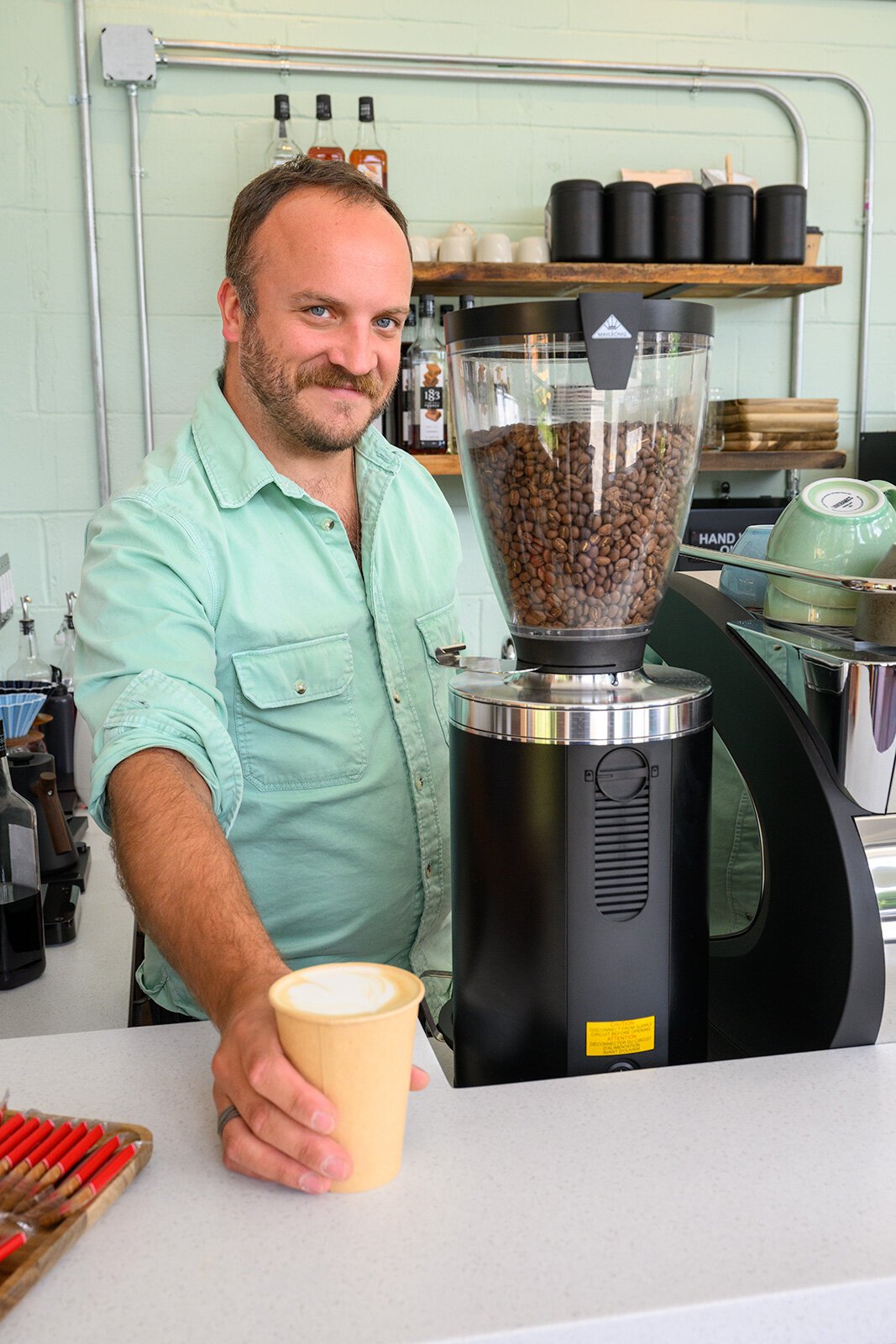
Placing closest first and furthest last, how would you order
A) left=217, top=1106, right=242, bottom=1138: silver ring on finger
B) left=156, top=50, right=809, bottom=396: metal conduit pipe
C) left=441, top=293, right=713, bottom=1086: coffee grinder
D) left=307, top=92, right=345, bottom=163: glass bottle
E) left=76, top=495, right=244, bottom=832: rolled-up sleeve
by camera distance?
left=217, top=1106, right=242, bottom=1138: silver ring on finger
left=441, top=293, right=713, bottom=1086: coffee grinder
left=76, top=495, right=244, bottom=832: rolled-up sleeve
left=307, top=92, right=345, bottom=163: glass bottle
left=156, top=50, right=809, bottom=396: metal conduit pipe

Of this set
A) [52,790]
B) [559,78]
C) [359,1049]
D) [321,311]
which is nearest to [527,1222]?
[359,1049]

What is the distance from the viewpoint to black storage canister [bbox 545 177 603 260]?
2.38 m

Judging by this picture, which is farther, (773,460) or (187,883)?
(773,460)

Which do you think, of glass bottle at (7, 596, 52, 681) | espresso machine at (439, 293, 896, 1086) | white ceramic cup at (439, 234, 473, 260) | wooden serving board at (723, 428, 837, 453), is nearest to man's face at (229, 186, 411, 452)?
espresso machine at (439, 293, 896, 1086)

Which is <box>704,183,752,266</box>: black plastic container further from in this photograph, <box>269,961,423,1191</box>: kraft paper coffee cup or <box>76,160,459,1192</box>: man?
<box>269,961,423,1191</box>: kraft paper coffee cup

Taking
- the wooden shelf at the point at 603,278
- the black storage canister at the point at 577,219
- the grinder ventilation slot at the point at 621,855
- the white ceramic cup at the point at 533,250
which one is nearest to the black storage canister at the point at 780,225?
the wooden shelf at the point at 603,278

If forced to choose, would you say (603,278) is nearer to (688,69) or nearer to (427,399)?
(427,399)

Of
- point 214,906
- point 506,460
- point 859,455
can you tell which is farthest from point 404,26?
point 214,906

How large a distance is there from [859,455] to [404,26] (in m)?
1.38

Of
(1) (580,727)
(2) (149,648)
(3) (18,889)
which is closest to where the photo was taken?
(1) (580,727)

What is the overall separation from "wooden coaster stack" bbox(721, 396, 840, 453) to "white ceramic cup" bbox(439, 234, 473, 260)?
647 millimetres

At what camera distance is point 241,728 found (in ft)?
4.09

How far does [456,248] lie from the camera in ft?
7.97

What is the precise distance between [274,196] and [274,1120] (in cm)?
100
